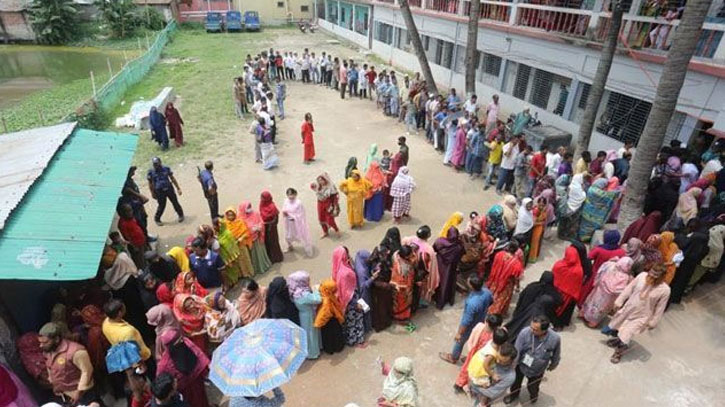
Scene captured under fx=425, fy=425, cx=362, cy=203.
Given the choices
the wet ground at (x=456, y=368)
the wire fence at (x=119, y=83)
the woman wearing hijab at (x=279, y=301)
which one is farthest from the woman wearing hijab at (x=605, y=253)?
the wire fence at (x=119, y=83)

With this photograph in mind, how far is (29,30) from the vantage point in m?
32.3

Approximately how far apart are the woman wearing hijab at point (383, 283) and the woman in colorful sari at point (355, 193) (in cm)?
231

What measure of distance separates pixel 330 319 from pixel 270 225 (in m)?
2.48

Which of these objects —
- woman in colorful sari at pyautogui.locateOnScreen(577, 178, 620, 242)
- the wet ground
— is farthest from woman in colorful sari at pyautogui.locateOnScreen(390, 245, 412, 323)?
woman in colorful sari at pyautogui.locateOnScreen(577, 178, 620, 242)

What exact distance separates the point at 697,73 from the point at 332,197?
8.04m

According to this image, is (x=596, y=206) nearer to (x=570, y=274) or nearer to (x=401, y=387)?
(x=570, y=274)

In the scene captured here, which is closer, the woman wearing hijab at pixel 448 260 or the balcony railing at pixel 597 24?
the woman wearing hijab at pixel 448 260

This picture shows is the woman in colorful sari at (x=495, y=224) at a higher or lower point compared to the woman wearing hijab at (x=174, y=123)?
higher

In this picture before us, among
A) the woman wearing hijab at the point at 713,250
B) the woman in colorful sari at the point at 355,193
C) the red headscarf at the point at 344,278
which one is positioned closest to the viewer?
the red headscarf at the point at 344,278

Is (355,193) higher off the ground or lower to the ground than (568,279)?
lower

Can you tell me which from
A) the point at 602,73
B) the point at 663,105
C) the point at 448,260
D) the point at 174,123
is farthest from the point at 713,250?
the point at 174,123

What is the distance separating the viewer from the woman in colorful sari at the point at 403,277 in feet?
18.1

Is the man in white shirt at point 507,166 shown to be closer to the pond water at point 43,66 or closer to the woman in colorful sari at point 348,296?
the woman in colorful sari at point 348,296

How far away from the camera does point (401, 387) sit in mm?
3826
